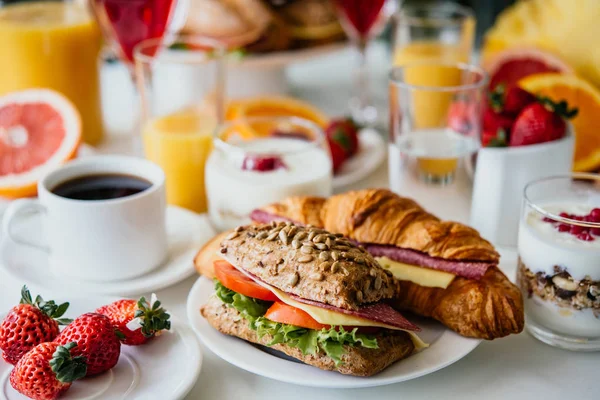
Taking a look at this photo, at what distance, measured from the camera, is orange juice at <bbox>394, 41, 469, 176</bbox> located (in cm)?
152

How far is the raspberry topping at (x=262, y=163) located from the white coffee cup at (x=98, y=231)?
0.63ft

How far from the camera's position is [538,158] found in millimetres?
1407

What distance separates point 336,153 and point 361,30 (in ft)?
1.57

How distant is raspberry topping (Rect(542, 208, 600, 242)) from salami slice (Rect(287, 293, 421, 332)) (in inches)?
11.5

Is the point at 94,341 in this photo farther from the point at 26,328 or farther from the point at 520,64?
the point at 520,64

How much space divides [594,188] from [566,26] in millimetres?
913

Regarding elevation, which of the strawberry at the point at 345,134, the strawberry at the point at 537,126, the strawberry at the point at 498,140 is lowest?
the strawberry at the point at 345,134

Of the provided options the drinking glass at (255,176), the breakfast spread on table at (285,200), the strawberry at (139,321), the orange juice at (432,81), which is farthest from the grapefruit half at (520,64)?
the strawberry at (139,321)

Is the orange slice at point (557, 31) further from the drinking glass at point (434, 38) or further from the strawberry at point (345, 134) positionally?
the strawberry at point (345, 134)

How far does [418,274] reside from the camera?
3.93 feet

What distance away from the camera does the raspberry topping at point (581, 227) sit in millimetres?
1113

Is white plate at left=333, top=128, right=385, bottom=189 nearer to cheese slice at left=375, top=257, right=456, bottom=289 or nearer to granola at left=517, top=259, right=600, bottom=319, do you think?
cheese slice at left=375, top=257, right=456, bottom=289

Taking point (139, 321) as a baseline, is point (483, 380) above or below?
below

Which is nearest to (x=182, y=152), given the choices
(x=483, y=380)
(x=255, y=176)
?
(x=255, y=176)
